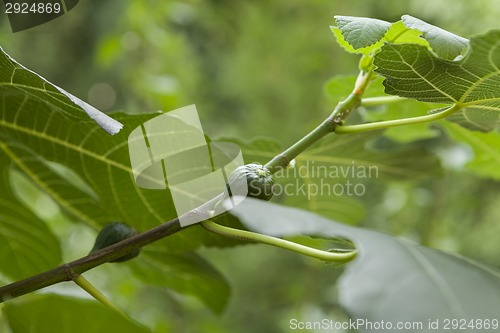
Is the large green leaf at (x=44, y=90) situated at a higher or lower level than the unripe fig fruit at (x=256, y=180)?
higher

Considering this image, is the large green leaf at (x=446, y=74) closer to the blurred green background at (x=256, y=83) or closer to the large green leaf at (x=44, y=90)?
the large green leaf at (x=44, y=90)

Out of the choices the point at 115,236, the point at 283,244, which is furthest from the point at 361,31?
the point at 115,236

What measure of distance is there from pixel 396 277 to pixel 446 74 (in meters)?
0.18

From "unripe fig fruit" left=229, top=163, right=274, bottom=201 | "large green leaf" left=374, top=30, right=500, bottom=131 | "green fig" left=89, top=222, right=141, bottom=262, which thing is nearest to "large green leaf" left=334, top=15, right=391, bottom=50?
"large green leaf" left=374, top=30, right=500, bottom=131

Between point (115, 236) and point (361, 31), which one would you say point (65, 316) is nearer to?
point (115, 236)

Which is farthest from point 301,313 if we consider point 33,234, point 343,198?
point 33,234

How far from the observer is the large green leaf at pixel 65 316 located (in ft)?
1.71

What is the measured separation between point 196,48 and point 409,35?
2.76 m

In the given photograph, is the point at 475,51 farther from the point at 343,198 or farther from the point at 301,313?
the point at 301,313

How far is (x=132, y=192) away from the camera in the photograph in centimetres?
69

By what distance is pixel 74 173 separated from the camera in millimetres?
726

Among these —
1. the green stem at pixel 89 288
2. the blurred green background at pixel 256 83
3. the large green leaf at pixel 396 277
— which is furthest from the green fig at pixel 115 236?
the blurred green background at pixel 256 83

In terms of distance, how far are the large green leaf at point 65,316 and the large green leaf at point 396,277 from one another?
0.15 meters
